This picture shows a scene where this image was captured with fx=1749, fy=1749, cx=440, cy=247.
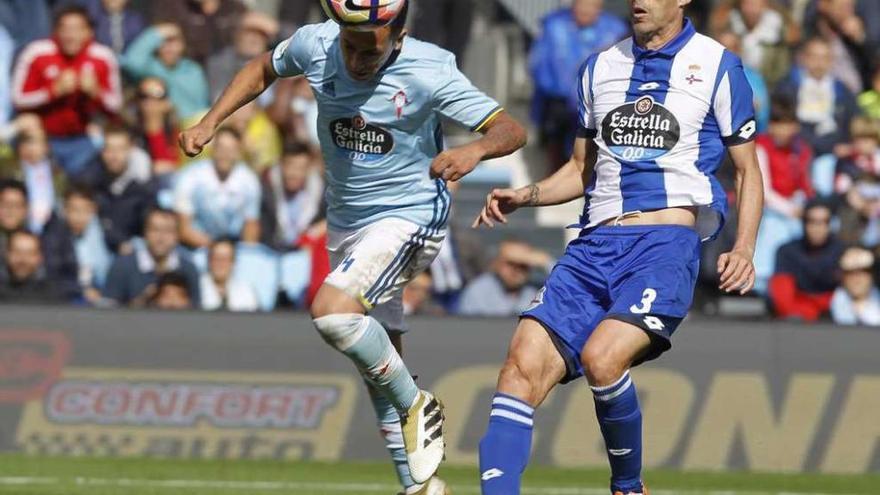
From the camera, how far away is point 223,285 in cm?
1455

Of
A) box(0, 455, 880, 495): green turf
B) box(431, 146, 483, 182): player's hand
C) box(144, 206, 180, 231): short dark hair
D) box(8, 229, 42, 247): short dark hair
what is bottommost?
box(0, 455, 880, 495): green turf

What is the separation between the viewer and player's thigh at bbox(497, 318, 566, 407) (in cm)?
791

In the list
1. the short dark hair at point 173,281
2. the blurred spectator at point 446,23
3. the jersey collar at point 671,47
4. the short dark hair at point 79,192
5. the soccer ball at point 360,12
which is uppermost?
the soccer ball at point 360,12

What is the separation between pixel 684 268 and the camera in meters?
8.15

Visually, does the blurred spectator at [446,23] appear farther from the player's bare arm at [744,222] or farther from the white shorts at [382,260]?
the player's bare arm at [744,222]

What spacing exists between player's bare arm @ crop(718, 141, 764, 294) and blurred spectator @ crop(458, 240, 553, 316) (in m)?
6.50

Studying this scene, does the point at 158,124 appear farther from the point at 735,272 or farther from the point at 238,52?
the point at 735,272

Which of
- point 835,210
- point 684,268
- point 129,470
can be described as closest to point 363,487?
point 129,470

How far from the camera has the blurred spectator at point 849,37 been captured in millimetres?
17234

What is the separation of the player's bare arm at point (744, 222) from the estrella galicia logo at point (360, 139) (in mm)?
1782

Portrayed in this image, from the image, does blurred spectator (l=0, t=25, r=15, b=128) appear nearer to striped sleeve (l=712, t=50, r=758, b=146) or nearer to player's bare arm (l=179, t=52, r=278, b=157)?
player's bare arm (l=179, t=52, r=278, b=157)

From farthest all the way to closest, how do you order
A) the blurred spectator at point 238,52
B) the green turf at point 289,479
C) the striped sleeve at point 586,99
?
1. the blurred spectator at point 238,52
2. the green turf at point 289,479
3. the striped sleeve at point 586,99

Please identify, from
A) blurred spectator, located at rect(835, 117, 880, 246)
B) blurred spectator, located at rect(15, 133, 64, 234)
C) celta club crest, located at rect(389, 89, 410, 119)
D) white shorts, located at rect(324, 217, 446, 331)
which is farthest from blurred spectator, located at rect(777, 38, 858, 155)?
celta club crest, located at rect(389, 89, 410, 119)

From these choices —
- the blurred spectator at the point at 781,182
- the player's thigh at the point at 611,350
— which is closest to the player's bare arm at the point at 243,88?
the player's thigh at the point at 611,350
